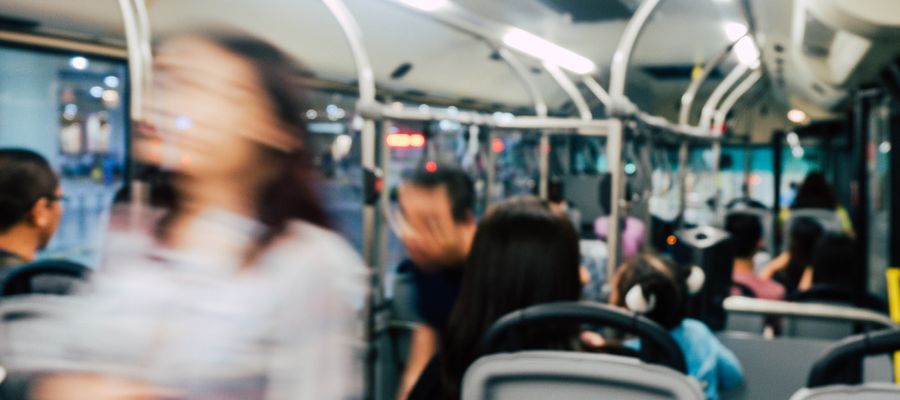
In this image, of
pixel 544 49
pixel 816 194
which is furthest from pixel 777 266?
pixel 544 49

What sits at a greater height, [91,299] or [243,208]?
[243,208]

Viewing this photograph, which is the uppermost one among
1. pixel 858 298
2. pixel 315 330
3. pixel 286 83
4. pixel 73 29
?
pixel 73 29

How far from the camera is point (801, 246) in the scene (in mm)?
4977

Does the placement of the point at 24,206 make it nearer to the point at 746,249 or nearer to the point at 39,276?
the point at 39,276

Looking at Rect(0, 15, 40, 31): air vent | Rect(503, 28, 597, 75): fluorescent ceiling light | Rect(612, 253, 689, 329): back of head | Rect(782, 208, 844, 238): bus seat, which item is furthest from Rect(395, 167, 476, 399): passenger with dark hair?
Rect(782, 208, 844, 238): bus seat

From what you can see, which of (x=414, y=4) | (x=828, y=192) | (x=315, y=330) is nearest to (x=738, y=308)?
(x=414, y=4)

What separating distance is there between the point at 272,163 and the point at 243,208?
3.1 inches

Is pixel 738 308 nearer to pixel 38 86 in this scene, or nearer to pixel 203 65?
pixel 203 65

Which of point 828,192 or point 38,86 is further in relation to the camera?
point 828,192

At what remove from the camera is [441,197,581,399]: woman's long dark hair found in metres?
2.05

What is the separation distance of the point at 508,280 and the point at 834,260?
286 cm

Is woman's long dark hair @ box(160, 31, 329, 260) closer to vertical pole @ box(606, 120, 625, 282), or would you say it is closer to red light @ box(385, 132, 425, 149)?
vertical pole @ box(606, 120, 625, 282)

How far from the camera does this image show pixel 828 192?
21.9 feet

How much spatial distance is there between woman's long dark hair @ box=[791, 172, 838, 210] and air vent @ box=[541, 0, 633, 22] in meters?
2.08
